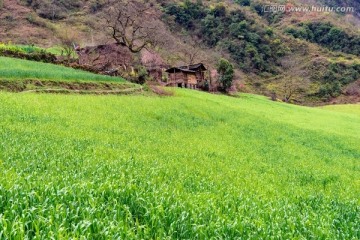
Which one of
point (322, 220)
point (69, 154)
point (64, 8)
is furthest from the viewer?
point (64, 8)

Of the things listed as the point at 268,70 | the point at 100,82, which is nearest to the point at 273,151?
the point at 100,82

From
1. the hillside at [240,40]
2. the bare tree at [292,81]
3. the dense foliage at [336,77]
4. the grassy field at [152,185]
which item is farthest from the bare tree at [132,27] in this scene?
the dense foliage at [336,77]

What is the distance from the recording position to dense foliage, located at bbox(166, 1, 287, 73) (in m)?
122

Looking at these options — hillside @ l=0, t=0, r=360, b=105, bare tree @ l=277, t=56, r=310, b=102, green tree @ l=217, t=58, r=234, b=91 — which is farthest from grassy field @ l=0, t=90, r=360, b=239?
bare tree @ l=277, t=56, r=310, b=102

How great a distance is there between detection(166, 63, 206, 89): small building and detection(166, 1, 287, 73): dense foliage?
43.7m

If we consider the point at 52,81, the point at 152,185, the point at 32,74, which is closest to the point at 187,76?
the point at 52,81

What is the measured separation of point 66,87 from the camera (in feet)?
→ 110

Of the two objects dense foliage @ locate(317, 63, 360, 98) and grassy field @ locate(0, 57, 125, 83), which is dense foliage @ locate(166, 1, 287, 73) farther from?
grassy field @ locate(0, 57, 125, 83)

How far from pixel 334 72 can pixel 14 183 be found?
416 ft

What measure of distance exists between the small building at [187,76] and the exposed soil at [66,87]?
1297 inches

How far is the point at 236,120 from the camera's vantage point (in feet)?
105

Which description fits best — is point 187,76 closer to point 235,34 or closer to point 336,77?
point 235,34

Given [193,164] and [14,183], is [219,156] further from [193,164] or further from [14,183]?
[14,183]

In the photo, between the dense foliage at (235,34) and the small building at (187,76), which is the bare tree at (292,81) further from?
the small building at (187,76)
